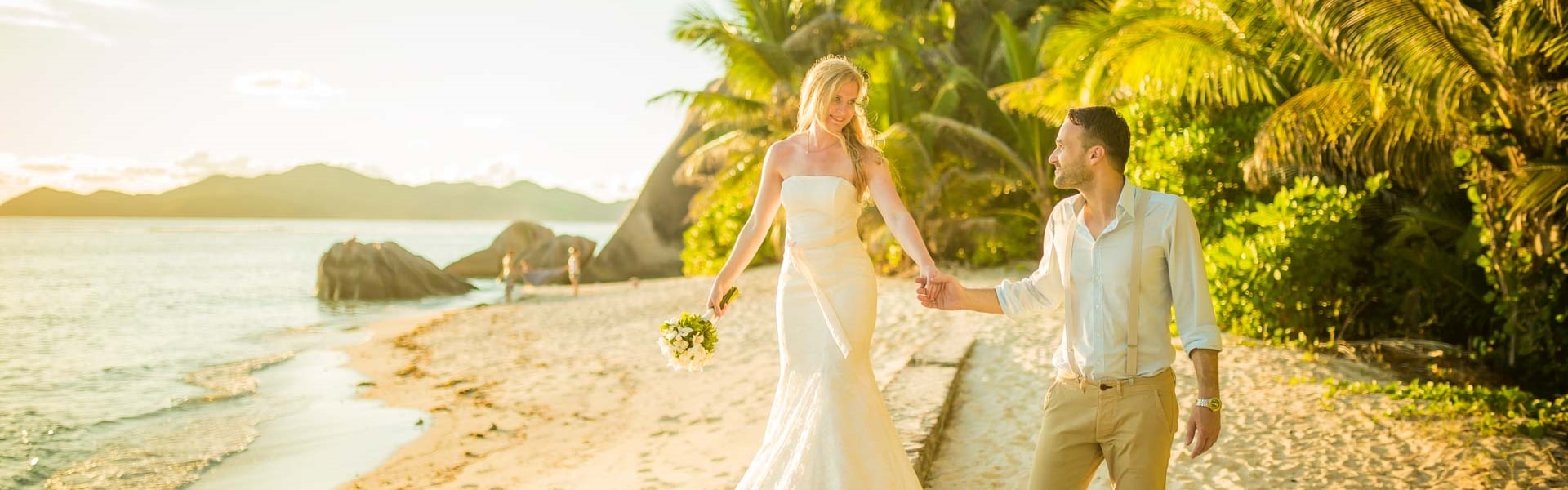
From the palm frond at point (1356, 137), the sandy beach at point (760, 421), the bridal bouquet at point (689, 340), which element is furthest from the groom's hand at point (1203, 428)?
the palm frond at point (1356, 137)

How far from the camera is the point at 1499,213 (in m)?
8.14

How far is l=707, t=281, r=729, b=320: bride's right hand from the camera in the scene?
13.6ft

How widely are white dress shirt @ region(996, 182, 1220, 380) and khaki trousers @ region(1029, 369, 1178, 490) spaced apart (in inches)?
1.7

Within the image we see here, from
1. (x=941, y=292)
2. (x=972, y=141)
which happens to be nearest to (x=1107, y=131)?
(x=941, y=292)

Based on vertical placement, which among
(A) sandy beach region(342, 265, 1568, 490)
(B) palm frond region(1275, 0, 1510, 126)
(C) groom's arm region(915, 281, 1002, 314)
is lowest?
(A) sandy beach region(342, 265, 1568, 490)

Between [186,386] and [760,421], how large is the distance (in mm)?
10109

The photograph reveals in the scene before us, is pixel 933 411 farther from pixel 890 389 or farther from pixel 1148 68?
pixel 1148 68

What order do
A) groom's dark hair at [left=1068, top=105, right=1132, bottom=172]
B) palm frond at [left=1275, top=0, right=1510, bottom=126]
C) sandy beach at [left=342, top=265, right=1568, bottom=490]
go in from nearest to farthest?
groom's dark hair at [left=1068, top=105, right=1132, bottom=172], sandy beach at [left=342, top=265, right=1568, bottom=490], palm frond at [left=1275, top=0, right=1510, bottom=126]

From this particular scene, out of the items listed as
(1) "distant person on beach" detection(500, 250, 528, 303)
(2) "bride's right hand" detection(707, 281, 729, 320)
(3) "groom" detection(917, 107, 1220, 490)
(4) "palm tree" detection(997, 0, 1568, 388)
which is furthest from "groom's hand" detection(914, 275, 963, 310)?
(1) "distant person on beach" detection(500, 250, 528, 303)

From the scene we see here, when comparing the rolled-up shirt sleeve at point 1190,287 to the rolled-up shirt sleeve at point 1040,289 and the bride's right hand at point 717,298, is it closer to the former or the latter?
the rolled-up shirt sleeve at point 1040,289

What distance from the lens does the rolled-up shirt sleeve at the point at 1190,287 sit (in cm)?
251

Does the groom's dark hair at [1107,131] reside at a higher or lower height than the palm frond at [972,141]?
lower

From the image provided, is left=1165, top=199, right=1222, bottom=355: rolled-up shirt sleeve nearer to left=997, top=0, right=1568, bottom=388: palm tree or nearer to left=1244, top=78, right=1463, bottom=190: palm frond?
left=997, top=0, right=1568, bottom=388: palm tree

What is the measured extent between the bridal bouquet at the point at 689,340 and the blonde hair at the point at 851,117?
0.75m
